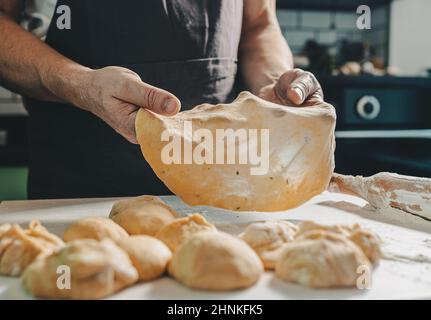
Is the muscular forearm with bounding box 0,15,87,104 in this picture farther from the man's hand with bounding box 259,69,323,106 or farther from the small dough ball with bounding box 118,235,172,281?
the small dough ball with bounding box 118,235,172,281

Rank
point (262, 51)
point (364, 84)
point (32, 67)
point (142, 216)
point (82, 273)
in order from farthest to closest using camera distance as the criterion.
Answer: point (364, 84), point (262, 51), point (32, 67), point (142, 216), point (82, 273)

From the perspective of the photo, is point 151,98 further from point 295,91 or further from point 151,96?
point 295,91

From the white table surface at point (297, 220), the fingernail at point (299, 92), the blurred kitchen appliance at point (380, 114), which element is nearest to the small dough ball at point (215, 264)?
the white table surface at point (297, 220)

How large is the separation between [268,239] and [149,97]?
1.25 feet

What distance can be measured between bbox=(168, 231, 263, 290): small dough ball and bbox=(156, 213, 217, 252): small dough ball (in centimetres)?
7

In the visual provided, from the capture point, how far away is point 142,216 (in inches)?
36.5

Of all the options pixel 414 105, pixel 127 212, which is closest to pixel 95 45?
pixel 127 212

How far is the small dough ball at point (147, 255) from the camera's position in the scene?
739 mm

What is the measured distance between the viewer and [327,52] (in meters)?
3.10

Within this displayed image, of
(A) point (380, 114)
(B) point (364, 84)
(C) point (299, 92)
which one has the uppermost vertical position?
(C) point (299, 92)

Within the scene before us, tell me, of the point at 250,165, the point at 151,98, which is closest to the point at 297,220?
the point at 250,165
